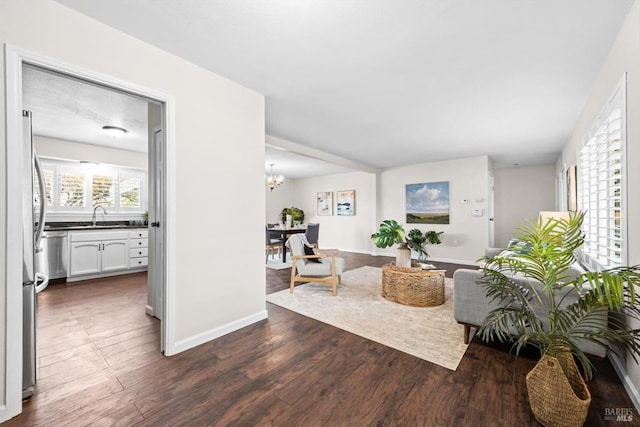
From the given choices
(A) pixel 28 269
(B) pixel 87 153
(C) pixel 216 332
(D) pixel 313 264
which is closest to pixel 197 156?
(A) pixel 28 269

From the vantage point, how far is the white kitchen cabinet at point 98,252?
177 inches

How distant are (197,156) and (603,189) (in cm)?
364

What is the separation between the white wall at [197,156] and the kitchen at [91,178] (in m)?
0.77

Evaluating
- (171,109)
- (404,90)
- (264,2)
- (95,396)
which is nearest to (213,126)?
(171,109)

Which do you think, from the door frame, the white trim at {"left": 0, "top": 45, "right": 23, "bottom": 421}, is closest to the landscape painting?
the door frame

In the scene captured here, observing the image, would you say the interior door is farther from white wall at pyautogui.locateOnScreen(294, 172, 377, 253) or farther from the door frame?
white wall at pyautogui.locateOnScreen(294, 172, 377, 253)

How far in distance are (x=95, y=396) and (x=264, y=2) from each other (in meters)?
2.76

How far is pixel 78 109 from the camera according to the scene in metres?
3.46

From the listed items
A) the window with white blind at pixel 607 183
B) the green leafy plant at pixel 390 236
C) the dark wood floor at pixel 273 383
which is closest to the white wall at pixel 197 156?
the dark wood floor at pixel 273 383

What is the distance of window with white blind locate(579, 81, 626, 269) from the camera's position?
192 centimetres

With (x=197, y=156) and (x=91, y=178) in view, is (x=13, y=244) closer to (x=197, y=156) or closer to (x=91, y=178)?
(x=197, y=156)

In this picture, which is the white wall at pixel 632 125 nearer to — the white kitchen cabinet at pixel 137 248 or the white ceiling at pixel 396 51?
the white ceiling at pixel 396 51

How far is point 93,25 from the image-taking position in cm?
185

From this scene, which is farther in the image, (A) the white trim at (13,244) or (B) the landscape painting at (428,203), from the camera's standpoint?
(B) the landscape painting at (428,203)
